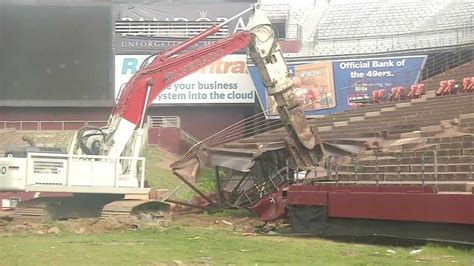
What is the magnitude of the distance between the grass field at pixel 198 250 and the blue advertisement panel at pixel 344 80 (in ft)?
84.0

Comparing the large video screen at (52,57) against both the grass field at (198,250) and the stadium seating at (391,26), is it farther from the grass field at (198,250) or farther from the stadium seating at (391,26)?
the grass field at (198,250)

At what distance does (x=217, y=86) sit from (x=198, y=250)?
3411 cm

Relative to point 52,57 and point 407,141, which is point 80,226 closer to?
point 407,141

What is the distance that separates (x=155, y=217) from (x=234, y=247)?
651 cm

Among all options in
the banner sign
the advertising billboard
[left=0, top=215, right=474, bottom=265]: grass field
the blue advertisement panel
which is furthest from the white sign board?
[left=0, top=215, right=474, bottom=265]: grass field

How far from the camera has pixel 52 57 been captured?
48625 mm

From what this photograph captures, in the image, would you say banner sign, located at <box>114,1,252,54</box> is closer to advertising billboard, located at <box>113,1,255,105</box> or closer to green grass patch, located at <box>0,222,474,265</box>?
advertising billboard, located at <box>113,1,255,105</box>

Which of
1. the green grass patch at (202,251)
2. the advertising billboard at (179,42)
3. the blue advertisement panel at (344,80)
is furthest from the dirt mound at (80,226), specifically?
the advertising billboard at (179,42)

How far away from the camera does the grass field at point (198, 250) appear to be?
12.2 m

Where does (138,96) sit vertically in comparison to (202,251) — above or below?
above

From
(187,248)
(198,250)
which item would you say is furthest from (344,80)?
(198,250)

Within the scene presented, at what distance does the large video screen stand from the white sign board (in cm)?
246

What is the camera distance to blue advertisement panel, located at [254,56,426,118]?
41.8 m

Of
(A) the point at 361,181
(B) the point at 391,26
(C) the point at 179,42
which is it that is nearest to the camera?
(A) the point at 361,181
